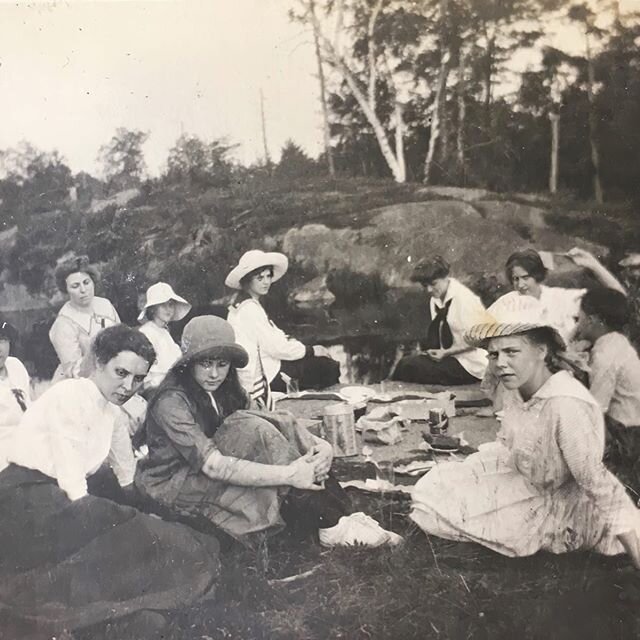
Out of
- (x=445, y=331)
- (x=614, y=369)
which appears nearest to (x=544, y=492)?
(x=614, y=369)

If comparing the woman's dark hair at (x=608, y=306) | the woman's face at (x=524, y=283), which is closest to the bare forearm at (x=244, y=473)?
the woman's face at (x=524, y=283)

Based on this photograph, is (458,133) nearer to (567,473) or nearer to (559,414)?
(559,414)

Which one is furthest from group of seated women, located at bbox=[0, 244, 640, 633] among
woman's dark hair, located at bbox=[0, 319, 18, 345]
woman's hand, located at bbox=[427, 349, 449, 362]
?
woman's dark hair, located at bbox=[0, 319, 18, 345]

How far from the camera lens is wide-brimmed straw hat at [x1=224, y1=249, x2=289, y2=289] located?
4.46 m

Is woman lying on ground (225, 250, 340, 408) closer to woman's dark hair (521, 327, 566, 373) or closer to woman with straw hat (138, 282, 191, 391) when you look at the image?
woman with straw hat (138, 282, 191, 391)

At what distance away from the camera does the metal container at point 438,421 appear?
14.5 feet

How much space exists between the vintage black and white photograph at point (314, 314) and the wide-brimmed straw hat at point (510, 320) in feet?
0.06

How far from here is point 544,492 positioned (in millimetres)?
4250

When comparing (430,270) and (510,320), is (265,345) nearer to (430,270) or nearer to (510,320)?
(430,270)

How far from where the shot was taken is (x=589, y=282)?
4457mm

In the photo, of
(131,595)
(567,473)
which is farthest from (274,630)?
(567,473)

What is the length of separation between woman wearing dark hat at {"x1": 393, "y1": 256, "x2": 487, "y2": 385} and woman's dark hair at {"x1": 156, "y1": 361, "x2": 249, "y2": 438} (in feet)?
3.06

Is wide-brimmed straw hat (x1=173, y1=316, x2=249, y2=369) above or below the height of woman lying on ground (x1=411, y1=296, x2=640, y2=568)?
above

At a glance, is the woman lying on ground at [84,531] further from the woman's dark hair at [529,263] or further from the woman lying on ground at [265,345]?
the woman's dark hair at [529,263]
